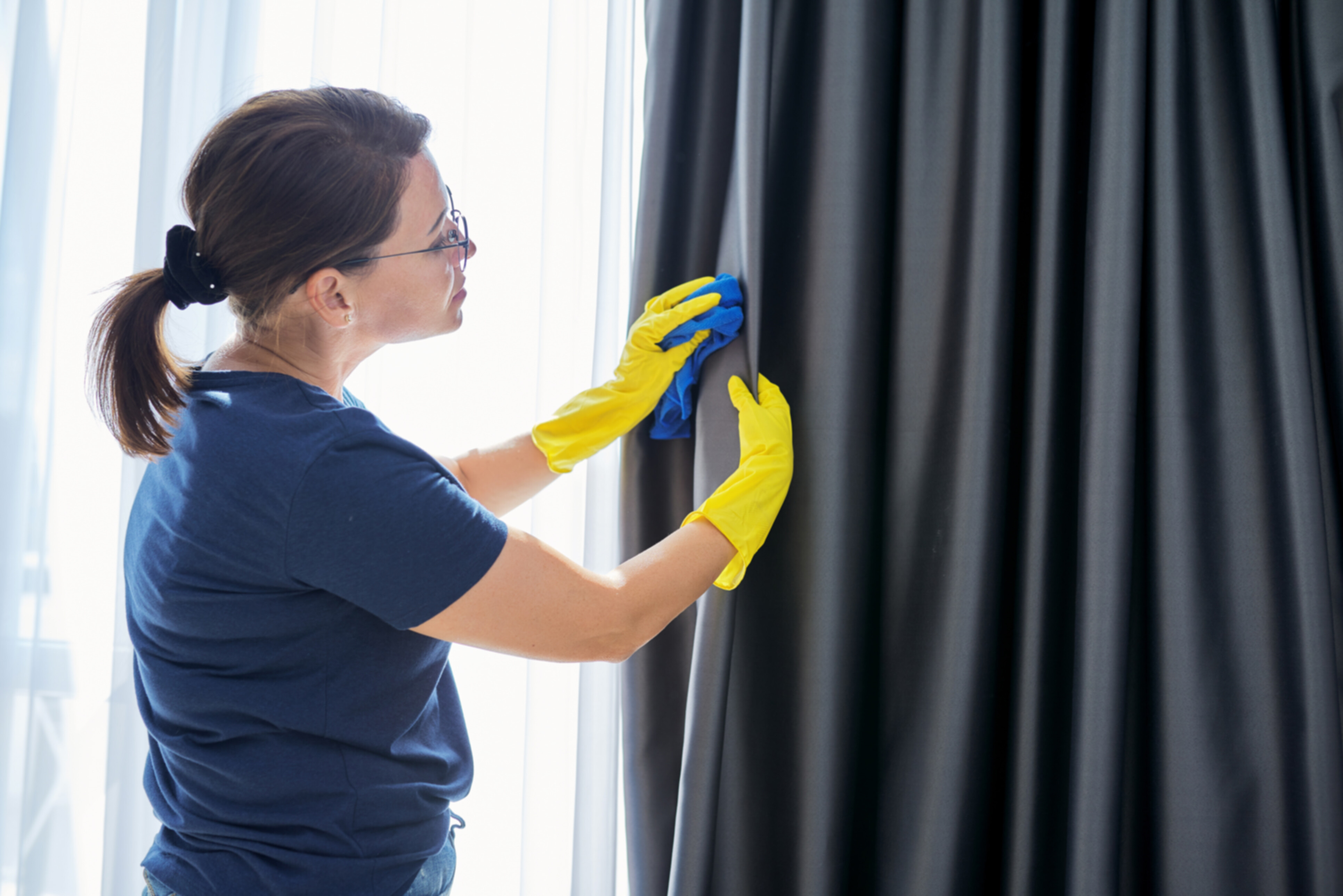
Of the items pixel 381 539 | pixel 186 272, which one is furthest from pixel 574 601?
pixel 186 272

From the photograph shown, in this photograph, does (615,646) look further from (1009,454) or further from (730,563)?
(1009,454)

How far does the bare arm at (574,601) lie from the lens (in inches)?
30.4

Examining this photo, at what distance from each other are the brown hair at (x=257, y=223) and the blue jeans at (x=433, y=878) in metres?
0.45

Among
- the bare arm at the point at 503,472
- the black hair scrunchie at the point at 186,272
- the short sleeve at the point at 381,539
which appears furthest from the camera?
the bare arm at the point at 503,472

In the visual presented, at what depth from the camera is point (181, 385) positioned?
841 mm

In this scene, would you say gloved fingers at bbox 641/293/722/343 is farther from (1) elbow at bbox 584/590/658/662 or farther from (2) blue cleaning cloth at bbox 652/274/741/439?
(1) elbow at bbox 584/590/658/662

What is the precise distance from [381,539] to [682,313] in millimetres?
454

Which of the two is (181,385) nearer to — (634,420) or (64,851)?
(634,420)

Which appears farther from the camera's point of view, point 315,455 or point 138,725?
point 138,725

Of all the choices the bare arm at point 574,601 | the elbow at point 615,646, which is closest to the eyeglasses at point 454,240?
the bare arm at point 574,601

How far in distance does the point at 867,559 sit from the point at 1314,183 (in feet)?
2.30

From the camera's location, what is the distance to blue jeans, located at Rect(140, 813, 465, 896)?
824 millimetres

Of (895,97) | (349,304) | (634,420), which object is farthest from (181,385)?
(895,97)

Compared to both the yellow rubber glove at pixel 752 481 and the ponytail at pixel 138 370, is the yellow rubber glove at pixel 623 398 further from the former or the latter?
the ponytail at pixel 138 370
